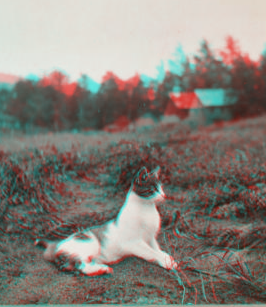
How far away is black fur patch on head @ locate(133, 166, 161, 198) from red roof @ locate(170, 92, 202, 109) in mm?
535

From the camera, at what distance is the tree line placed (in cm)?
179

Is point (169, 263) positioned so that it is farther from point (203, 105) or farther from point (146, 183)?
point (203, 105)

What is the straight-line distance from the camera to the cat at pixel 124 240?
147 centimetres

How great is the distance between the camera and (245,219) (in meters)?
1.79

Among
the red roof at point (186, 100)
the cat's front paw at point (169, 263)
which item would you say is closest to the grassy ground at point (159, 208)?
the cat's front paw at point (169, 263)

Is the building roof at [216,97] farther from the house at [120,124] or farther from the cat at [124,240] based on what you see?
the cat at [124,240]

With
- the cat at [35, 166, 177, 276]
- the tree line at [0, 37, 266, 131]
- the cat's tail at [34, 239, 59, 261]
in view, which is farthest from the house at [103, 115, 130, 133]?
the cat's tail at [34, 239, 59, 261]

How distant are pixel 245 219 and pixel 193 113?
0.79m

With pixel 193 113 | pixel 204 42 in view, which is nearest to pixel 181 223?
pixel 193 113

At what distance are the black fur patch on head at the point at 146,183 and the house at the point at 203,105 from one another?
1.58 feet

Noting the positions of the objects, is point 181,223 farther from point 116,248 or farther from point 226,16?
point 226,16

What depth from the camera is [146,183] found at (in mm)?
1644

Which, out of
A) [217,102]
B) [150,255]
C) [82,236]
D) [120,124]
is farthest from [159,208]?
[217,102]

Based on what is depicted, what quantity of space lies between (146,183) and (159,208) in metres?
0.17
